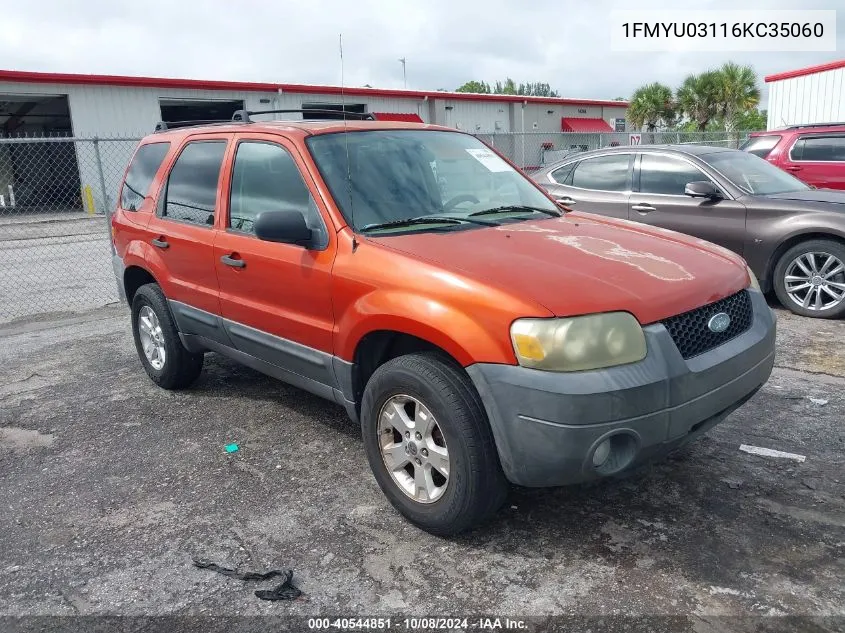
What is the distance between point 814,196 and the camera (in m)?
6.86

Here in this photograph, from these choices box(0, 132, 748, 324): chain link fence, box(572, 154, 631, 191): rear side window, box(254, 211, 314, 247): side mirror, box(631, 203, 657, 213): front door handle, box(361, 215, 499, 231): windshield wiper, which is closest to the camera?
box(254, 211, 314, 247): side mirror

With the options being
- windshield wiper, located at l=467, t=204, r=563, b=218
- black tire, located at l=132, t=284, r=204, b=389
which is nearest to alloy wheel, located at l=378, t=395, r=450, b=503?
windshield wiper, located at l=467, t=204, r=563, b=218

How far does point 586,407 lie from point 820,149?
30.4 feet

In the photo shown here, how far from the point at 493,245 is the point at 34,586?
2412 millimetres

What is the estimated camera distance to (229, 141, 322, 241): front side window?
3734mm

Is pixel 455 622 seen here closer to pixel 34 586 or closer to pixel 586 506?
pixel 586 506

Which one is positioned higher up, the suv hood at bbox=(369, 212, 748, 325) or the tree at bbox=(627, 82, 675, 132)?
the tree at bbox=(627, 82, 675, 132)

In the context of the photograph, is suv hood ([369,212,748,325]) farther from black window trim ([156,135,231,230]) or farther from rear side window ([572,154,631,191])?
rear side window ([572,154,631,191])

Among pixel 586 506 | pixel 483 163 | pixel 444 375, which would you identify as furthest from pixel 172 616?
pixel 483 163

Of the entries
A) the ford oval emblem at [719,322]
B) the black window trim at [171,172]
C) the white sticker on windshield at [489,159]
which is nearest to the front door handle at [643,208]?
the white sticker on windshield at [489,159]

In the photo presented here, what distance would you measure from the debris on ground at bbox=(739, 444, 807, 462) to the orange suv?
0.67m

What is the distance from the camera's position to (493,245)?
10.8 feet

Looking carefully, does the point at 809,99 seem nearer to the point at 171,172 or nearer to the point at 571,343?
the point at 171,172

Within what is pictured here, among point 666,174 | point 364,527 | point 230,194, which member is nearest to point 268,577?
point 364,527
